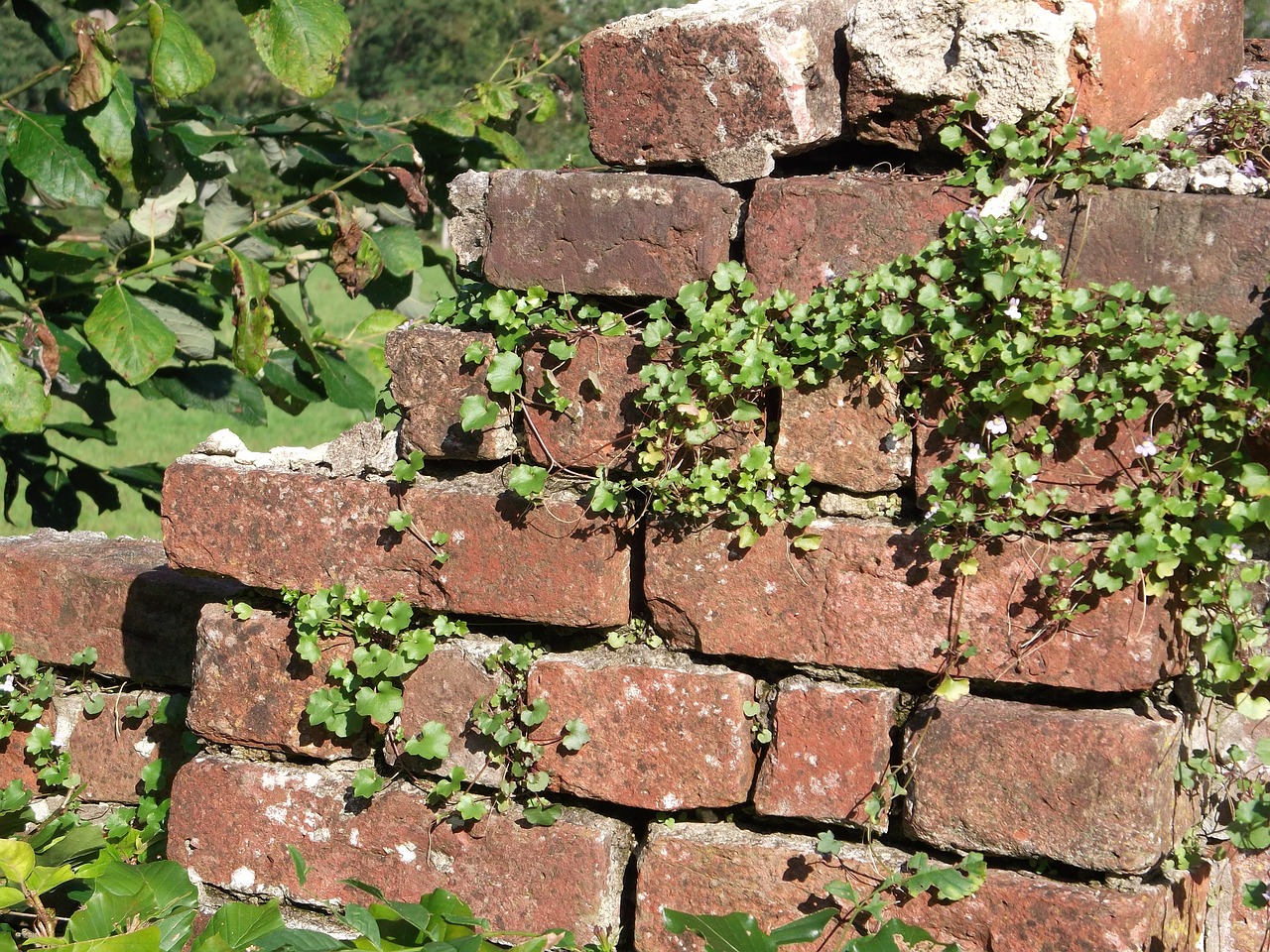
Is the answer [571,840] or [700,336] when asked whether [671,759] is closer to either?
[571,840]

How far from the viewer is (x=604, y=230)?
1.93 metres

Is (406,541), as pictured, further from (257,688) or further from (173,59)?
(173,59)

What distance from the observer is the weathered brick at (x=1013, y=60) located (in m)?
1.71

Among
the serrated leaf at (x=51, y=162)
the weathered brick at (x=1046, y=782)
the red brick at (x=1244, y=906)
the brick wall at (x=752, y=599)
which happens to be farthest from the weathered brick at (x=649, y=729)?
the serrated leaf at (x=51, y=162)

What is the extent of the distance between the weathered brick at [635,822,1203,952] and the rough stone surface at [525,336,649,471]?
622mm

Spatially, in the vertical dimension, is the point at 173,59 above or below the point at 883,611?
above

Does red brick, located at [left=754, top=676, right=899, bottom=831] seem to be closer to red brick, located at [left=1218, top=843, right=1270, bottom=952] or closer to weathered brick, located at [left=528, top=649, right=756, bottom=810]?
weathered brick, located at [left=528, top=649, right=756, bottom=810]

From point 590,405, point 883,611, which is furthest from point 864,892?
point 590,405

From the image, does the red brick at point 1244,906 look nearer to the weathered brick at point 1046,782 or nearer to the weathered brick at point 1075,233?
the weathered brick at point 1046,782

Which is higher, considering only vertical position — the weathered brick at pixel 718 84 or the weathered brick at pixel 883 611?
the weathered brick at pixel 718 84

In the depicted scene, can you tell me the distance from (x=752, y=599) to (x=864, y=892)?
18.5 inches

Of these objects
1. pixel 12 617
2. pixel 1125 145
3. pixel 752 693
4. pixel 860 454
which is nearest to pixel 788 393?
pixel 860 454

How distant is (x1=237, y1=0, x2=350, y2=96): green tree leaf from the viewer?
87.8 inches

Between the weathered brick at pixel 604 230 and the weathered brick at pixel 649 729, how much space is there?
1.99 feet
